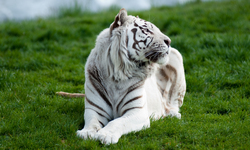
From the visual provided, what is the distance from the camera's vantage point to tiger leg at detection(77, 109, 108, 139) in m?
3.67

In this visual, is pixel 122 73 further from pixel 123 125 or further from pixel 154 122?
pixel 154 122

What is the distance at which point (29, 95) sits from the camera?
523 centimetres

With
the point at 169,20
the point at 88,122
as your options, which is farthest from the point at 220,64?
the point at 88,122

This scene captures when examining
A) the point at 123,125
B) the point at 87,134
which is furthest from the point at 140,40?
the point at 87,134

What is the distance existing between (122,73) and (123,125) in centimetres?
69

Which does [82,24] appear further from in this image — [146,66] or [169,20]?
[146,66]

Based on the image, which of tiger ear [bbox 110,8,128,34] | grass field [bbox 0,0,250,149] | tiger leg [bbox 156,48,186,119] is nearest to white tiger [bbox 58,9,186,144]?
tiger ear [bbox 110,8,128,34]

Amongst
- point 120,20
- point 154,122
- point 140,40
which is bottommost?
point 154,122

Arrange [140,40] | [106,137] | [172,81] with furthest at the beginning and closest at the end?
1. [172,81]
2. [140,40]
3. [106,137]

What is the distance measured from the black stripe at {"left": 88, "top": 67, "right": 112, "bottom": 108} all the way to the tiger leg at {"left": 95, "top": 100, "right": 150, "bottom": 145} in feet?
1.18

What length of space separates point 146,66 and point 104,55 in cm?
59

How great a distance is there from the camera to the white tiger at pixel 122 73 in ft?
12.4

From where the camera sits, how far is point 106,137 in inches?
137

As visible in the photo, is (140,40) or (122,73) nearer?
(140,40)
